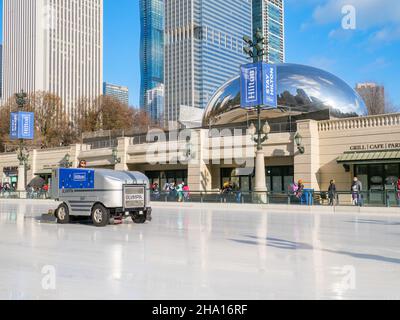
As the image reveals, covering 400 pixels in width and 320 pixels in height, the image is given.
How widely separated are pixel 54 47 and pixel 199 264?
136299 mm

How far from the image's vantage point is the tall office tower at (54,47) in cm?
12756

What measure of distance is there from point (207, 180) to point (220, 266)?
28400mm

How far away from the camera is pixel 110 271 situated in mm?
7555

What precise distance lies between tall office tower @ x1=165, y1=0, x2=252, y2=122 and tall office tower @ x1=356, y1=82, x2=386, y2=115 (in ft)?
249

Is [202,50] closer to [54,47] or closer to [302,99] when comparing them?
[54,47]

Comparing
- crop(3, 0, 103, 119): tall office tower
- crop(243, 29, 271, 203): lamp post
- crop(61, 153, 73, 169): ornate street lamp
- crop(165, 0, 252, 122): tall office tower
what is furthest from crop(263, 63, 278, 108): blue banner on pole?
crop(165, 0, 252, 122): tall office tower

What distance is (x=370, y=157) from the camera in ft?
92.0

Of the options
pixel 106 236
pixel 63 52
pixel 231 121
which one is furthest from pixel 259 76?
pixel 63 52

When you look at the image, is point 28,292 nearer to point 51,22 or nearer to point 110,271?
point 110,271

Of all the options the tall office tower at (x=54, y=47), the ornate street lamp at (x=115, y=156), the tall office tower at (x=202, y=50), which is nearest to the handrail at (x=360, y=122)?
the ornate street lamp at (x=115, y=156)

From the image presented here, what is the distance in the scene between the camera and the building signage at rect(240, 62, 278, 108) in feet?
89.3

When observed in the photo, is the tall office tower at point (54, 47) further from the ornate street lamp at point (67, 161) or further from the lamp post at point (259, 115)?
the lamp post at point (259, 115)

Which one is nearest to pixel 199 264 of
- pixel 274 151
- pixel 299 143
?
pixel 299 143

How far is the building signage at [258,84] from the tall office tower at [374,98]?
40.0 metres
